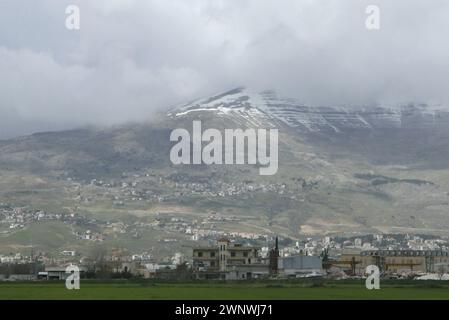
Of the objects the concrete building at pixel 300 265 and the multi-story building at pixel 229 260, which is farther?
the concrete building at pixel 300 265

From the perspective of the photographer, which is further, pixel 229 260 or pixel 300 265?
pixel 229 260

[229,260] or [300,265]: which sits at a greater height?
[229,260]

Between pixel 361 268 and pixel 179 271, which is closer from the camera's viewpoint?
pixel 179 271

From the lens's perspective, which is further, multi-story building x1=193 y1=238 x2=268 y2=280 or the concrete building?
the concrete building
